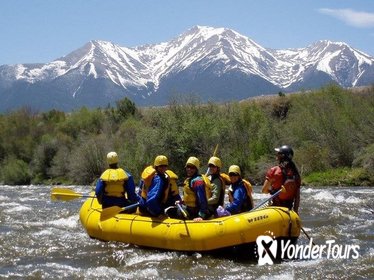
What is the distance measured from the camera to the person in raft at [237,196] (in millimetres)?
9383

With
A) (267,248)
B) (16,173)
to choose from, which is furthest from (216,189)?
(16,173)

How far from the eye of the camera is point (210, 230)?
8773 millimetres

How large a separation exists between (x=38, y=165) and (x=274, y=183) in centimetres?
3993

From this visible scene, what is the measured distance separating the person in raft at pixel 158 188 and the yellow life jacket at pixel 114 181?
2.49ft

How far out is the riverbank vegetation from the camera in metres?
31.0

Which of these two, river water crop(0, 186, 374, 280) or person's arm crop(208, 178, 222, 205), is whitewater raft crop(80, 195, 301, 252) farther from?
person's arm crop(208, 178, 222, 205)

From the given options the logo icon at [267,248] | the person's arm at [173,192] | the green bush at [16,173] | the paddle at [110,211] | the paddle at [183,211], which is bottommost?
the green bush at [16,173]

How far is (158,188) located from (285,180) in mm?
2281

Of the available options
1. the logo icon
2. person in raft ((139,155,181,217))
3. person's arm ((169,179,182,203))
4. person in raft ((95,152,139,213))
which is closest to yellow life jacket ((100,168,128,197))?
person in raft ((95,152,139,213))

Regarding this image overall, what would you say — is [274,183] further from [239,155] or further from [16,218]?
[239,155]

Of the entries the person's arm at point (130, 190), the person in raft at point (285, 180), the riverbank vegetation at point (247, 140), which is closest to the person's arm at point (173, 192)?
the person's arm at point (130, 190)

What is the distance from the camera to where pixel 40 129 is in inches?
2101

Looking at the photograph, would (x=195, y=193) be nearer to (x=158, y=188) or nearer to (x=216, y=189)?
(x=216, y=189)

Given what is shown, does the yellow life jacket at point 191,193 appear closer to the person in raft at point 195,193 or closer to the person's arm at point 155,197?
the person in raft at point 195,193
